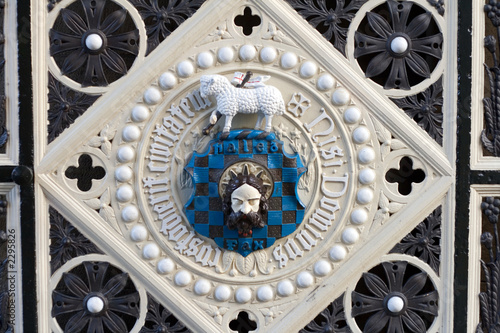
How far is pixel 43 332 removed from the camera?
3.57 metres

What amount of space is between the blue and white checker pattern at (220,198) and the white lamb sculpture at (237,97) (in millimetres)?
117

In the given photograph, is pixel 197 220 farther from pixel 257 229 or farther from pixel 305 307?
pixel 305 307

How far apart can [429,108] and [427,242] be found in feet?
2.23

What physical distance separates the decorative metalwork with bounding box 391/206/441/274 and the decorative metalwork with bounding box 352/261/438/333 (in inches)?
2.8

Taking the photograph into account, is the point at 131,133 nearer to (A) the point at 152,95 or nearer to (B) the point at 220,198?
(A) the point at 152,95

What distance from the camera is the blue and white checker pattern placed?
11.3 ft

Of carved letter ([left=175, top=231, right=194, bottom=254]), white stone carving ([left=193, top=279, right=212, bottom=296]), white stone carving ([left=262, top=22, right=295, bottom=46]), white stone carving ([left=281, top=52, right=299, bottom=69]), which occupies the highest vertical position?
white stone carving ([left=262, top=22, right=295, bottom=46])

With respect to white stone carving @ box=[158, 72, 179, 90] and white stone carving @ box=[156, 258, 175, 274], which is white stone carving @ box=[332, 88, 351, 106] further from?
white stone carving @ box=[156, 258, 175, 274]

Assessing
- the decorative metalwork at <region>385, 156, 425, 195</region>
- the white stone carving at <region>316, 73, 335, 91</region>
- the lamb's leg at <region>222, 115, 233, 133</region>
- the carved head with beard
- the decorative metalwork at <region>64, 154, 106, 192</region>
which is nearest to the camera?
the carved head with beard

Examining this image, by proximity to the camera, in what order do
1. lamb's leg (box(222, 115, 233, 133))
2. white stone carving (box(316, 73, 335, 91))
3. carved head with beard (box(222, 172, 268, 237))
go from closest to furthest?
carved head with beard (box(222, 172, 268, 237)), lamb's leg (box(222, 115, 233, 133)), white stone carving (box(316, 73, 335, 91))

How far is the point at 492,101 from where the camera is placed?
356cm

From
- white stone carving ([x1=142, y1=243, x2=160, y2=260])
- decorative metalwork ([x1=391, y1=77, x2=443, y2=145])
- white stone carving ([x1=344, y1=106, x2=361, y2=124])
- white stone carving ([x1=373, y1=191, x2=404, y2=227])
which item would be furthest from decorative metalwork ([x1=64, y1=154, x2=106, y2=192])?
decorative metalwork ([x1=391, y1=77, x2=443, y2=145])

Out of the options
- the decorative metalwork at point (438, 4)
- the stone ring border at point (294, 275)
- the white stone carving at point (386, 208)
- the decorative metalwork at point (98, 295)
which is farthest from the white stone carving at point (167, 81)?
the decorative metalwork at point (438, 4)

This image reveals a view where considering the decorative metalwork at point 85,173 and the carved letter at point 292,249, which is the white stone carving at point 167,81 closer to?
the decorative metalwork at point 85,173
